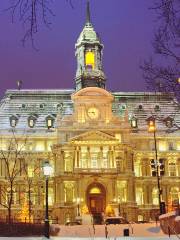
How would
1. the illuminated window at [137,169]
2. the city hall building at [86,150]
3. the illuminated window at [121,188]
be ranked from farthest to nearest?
1. the illuminated window at [137,169]
2. the illuminated window at [121,188]
3. the city hall building at [86,150]

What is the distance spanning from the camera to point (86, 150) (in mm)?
79000

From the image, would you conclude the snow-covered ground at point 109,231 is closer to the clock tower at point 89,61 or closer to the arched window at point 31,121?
the arched window at point 31,121

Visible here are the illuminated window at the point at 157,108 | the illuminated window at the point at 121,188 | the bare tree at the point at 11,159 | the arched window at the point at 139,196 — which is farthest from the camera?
the illuminated window at the point at 157,108

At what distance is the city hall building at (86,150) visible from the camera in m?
77.5

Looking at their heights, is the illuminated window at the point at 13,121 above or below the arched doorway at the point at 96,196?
above

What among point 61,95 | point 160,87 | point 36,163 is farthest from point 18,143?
point 160,87

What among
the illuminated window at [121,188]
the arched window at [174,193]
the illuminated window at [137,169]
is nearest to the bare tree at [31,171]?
the illuminated window at [121,188]

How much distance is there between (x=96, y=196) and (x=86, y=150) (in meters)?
7.21

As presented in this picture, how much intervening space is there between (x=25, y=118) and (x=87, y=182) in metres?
17.9

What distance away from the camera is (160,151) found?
85000 millimetres

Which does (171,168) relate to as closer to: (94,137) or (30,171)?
(94,137)

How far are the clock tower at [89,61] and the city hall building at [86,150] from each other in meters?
0.17

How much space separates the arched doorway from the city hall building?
152mm

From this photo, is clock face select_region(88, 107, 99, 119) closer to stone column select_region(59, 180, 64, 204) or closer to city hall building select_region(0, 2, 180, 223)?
city hall building select_region(0, 2, 180, 223)
